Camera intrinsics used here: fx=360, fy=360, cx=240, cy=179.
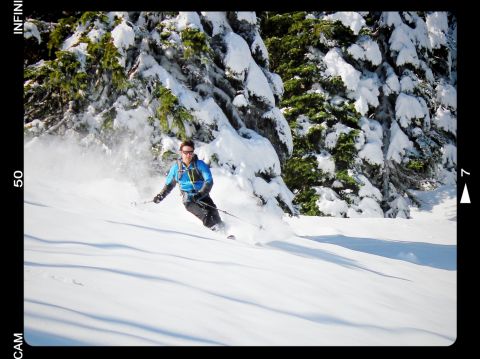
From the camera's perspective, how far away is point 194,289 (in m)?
2.90

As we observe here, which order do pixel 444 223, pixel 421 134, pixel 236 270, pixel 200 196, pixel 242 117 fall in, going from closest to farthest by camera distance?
1. pixel 236 270
2. pixel 200 196
3. pixel 242 117
4. pixel 444 223
5. pixel 421 134

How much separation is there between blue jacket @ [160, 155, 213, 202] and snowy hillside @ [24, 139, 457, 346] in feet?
2.81

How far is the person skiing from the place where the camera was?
6.39 m

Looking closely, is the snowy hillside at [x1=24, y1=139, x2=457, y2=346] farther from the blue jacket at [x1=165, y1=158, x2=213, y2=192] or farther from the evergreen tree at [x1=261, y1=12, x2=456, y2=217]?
the evergreen tree at [x1=261, y1=12, x2=456, y2=217]

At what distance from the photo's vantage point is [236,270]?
356 centimetres

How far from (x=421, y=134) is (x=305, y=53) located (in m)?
6.00

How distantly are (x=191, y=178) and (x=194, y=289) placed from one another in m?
3.70

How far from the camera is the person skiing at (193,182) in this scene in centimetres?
639
